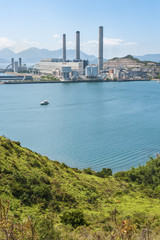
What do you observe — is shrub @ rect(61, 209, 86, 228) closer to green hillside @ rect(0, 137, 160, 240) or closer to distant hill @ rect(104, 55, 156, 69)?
green hillside @ rect(0, 137, 160, 240)

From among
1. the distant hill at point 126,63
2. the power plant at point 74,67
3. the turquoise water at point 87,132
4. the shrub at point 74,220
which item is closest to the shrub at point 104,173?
the turquoise water at point 87,132

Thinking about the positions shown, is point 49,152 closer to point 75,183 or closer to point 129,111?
point 75,183

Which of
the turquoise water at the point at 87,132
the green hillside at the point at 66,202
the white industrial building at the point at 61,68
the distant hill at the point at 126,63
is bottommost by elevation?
the turquoise water at the point at 87,132

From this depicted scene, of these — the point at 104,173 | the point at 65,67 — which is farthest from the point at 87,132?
the point at 65,67

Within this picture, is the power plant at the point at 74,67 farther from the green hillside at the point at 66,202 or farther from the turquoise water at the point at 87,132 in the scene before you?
the green hillside at the point at 66,202

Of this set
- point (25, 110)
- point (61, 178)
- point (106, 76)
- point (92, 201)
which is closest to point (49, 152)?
point (61, 178)

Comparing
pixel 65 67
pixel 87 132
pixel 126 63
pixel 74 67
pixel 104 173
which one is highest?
pixel 126 63

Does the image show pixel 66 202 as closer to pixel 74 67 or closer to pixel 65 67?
pixel 65 67

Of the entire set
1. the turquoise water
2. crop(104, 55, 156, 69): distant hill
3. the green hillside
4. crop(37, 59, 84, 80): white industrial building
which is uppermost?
crop(104, 55, 156, 69): distant hill

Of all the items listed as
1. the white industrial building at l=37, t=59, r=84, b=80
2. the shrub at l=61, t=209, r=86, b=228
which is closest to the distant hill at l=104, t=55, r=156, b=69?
the white industrial building at l=37, t=59, r=84, b=80
